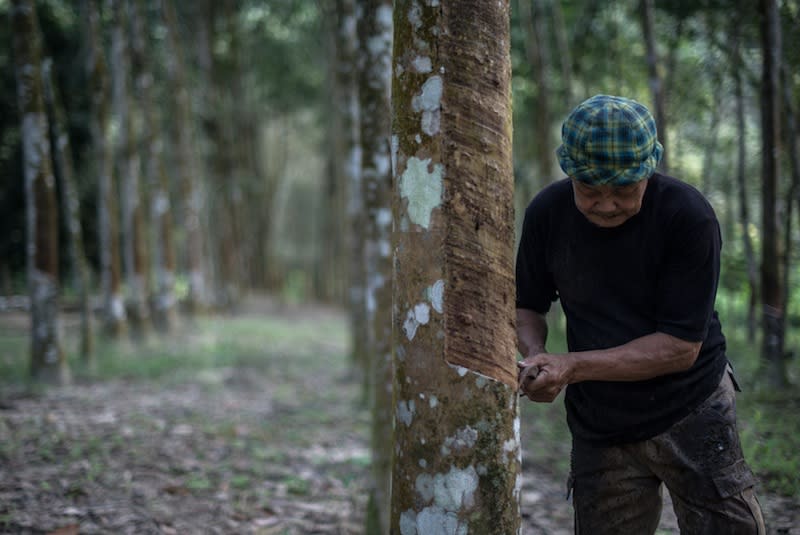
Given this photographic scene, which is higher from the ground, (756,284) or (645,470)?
(645,470)

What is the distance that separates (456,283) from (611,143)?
0.63m

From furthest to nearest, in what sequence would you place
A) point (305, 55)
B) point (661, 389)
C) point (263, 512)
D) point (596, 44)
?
point (305, 55) → point (596, 44) → point (263, 512) → point (661, 389)

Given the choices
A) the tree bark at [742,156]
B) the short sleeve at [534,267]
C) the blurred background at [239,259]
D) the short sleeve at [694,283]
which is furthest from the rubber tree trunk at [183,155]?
the short sleeve at [694,283]

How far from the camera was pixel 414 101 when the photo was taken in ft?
6.80

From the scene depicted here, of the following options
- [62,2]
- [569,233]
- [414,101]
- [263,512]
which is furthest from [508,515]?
[62,2]

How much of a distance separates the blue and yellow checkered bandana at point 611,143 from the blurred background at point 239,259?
2523mm

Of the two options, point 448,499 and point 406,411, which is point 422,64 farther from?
point 448,499

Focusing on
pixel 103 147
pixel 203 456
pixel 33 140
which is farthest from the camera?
pixel 103 147

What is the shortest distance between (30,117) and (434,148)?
6714 millimetres

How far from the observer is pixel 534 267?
8.09 ft

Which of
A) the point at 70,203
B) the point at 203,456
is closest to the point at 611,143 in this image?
the point at 203,456

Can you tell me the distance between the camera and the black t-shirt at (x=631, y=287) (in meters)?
2.08

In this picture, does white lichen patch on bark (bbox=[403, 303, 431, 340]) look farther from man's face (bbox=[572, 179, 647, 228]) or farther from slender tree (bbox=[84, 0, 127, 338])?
slender tree (bbox=[84, 0, 127, 338])

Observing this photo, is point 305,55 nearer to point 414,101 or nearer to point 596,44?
point 596,44
